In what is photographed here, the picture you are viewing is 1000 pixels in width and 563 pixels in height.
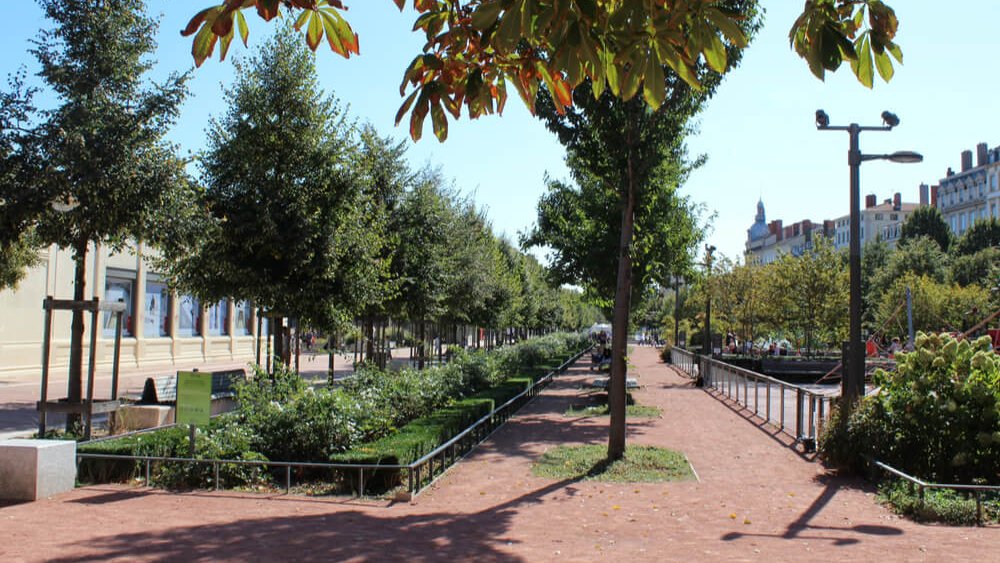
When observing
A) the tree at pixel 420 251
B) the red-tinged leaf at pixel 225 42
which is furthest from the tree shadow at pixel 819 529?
the tree at pixel 420 251

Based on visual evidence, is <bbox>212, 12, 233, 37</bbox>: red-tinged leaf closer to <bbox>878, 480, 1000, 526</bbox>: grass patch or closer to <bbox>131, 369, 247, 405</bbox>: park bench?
<bbox>878, 480, 1000, 526</bbox>: grass patch

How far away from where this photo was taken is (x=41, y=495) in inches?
314

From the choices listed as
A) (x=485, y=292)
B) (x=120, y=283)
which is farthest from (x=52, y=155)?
(x=120, y=283)

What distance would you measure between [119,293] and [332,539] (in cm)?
2847

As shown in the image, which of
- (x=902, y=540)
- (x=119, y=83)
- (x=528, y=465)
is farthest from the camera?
(x=119, y=83)

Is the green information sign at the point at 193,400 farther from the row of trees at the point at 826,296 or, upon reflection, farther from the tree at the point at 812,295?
the tree at the point at 812,295

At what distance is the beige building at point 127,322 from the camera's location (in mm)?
26109

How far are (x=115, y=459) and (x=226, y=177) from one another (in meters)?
6.95

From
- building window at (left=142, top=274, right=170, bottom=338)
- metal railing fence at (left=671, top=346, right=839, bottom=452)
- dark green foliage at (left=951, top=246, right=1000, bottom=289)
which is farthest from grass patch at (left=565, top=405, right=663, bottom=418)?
dark green foliage at (left=951, top=246, right=1000, bottom=289)

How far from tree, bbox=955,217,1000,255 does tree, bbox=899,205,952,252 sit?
429cm

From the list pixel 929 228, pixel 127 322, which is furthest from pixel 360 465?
pixel 929 228

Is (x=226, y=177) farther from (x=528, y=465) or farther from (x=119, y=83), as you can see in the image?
(x=528, y=465)

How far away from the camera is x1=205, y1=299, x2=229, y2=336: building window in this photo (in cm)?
3812

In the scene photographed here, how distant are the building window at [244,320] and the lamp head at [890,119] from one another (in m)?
34.6
